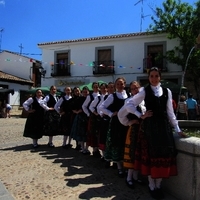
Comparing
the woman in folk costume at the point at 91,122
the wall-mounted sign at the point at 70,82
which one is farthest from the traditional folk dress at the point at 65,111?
the wall-mounted sign at the point at 70,82

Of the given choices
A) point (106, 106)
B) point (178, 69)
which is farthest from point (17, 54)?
point (106, 106)

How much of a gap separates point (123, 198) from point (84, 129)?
9.56ft

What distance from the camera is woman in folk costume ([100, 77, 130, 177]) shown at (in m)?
4.52

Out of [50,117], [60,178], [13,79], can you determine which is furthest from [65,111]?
[13,79]

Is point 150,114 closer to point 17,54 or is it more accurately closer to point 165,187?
point 165,187

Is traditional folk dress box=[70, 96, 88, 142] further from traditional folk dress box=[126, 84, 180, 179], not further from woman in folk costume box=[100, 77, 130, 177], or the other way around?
traditional folk dress box=[126, 84, 180, 179]

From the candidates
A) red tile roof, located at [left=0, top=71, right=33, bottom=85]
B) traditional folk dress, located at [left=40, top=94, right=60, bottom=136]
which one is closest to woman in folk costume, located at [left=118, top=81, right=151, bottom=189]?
traditional folk dress, located at [left=40, top=94, right=60, bottom=136]

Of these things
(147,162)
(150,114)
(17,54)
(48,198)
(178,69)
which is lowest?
(48,198)

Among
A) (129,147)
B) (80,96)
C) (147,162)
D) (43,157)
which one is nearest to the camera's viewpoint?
(147,162)

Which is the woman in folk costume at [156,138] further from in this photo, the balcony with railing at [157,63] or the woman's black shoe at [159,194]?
the balcony with railing at [157,63]

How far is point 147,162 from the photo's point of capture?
11.8 feet

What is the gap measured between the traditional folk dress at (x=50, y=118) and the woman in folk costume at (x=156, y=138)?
3916mm

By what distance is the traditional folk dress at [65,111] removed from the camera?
717 centimetres

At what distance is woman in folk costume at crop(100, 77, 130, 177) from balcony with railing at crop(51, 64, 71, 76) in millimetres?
18859
